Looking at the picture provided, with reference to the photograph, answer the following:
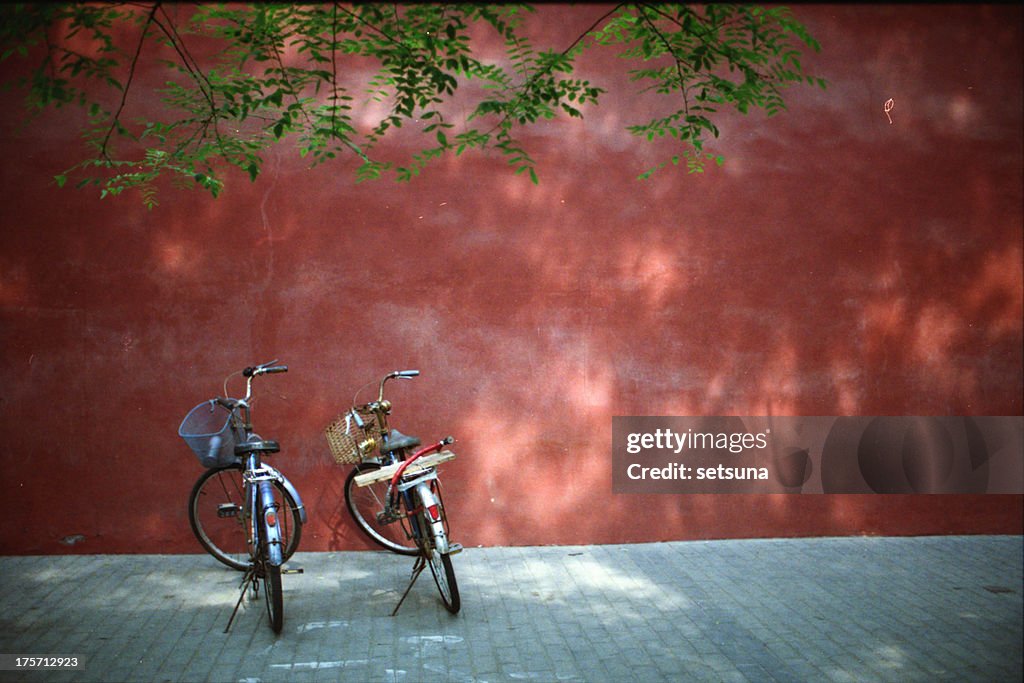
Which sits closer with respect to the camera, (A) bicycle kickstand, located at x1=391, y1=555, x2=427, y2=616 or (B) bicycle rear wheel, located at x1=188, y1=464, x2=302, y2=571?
(A) bicycle kickstand, located at x1=391, y1=555, x2=427, y2=616

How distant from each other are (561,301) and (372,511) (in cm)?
209

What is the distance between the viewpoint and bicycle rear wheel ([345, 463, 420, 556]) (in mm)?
7164

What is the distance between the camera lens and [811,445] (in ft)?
25.3

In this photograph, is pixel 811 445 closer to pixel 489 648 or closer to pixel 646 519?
pixel 646 519

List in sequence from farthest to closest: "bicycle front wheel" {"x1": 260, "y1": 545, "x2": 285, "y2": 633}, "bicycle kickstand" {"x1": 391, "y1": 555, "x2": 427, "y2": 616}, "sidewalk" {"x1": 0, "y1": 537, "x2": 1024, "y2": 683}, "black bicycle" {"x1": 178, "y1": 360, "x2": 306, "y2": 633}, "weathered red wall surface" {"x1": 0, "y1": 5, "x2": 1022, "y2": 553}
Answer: "weathered red wall surface" {"x1": 0, "y1": 5, "x2": 1022, "y2": 553} < "bicycle kickstand" {"x1": 391, "y1": 555, "x2": 427, "y2": 616} < "black bicycle" {"x1": 178, "y1": 360, "x2": 306, "y2": 633} < "bicycle front wheel" {"x1": 260, "y1": 545, "x2": 285, "y2": 633} < "sidewalk" {"x1": 0, "y1": 537, "x2": 1024, "y2": 683}

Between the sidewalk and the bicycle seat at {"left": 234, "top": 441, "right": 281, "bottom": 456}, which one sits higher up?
the bicycle seat at {"left": 234, "top": 441, "right": 281, "bottom": 456}

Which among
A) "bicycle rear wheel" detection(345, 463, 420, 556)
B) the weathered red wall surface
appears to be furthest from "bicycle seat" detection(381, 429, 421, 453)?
the weathered red wall surface

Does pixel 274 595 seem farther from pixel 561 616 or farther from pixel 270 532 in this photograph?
pixel 561 616

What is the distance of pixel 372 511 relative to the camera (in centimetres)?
727

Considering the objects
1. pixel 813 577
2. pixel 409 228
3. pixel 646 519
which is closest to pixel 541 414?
pixel 646 519

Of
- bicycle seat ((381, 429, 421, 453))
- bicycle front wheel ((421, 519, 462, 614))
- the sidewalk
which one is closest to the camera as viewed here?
the sidewalk

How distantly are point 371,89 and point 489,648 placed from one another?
4.17 meters

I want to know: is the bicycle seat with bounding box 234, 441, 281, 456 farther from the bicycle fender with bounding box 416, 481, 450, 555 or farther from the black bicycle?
the bicycle fender with bounding box 416, 481, 450, 555

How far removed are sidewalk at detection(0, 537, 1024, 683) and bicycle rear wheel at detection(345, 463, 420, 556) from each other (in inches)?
6.4
